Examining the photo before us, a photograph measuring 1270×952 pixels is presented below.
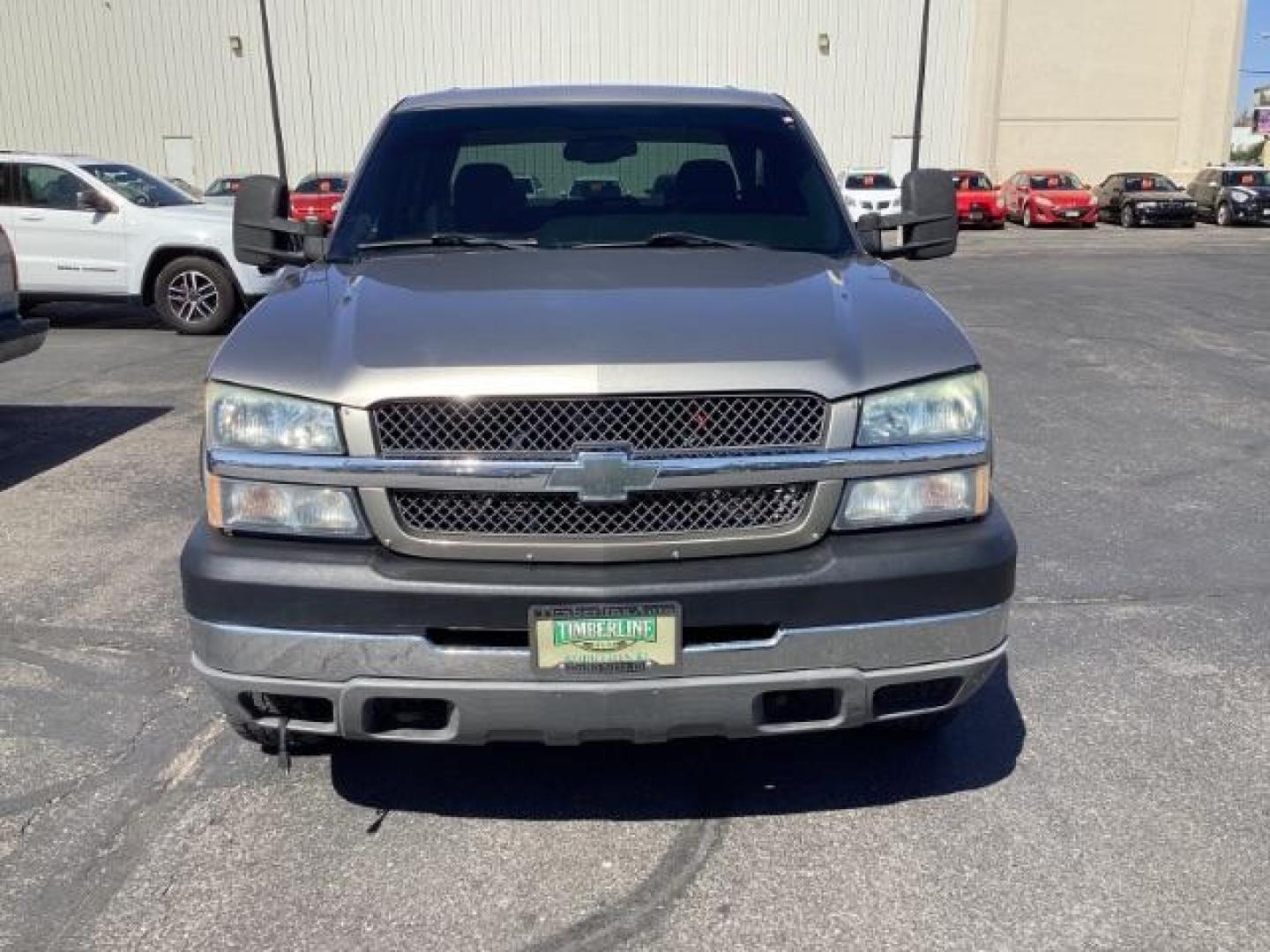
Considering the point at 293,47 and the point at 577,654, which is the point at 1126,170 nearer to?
the point at 293,47

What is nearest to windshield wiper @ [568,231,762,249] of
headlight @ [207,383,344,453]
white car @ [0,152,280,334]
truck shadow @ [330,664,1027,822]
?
headlight @ [207,383,344,453]

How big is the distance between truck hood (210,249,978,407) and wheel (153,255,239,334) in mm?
9113

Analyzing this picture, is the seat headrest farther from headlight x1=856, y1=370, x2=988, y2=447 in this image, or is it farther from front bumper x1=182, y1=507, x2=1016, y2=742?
front bumper x1=182, y1=507, x2=1016, y2=742

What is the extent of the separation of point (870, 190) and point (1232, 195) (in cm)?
1105

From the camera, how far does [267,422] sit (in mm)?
2725

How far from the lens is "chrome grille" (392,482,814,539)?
2648 millimetres

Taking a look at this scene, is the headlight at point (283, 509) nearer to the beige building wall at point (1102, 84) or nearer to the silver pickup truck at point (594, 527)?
the silver pickup truck at point (594, 527)

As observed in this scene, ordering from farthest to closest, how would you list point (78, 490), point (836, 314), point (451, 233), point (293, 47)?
point (293, 47)
point (78, 490)
point (451, 233)
point (836, 314)

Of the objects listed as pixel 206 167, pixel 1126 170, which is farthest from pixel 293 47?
pixel 1126 170

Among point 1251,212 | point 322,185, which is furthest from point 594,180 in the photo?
point 1251,212

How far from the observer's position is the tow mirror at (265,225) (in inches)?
170

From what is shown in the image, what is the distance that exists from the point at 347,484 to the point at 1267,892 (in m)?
2.34

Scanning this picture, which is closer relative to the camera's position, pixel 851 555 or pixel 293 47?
pixel 851 555

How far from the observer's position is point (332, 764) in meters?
3.40
